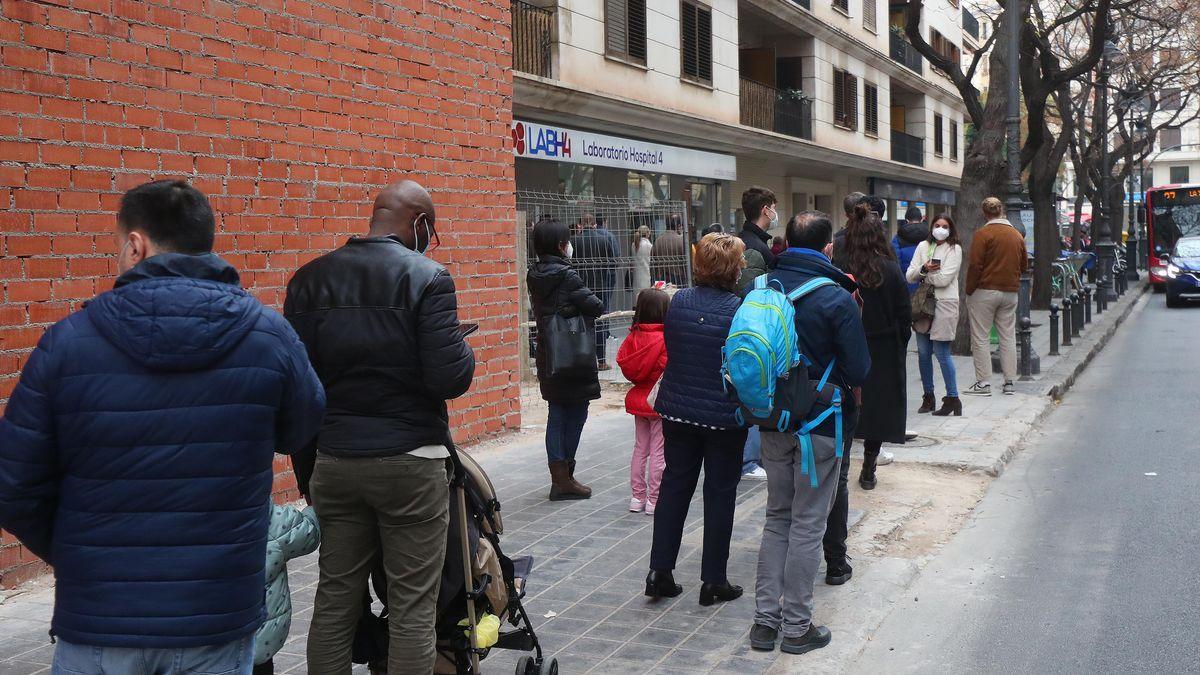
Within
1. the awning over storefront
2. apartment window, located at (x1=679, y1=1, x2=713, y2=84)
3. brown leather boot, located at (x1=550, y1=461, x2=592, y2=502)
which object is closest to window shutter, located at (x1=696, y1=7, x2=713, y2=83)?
apartment window, located at (x1=679, y1=1, x2=713, y2=84)

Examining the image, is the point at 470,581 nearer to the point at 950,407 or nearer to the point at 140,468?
the point at 140,468

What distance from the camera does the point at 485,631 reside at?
3.98m

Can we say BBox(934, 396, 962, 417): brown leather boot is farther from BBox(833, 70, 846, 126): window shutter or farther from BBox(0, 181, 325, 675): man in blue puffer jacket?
BBox(833, 70, 846, 126): window shutter

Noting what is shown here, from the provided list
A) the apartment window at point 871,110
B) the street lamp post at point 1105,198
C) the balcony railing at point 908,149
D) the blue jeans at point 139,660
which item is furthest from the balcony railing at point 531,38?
the balcony railing at point 908,149

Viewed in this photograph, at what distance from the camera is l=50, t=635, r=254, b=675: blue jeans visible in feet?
8.38

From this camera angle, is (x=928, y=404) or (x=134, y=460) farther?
(x=928, y=404)

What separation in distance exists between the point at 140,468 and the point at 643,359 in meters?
4.43

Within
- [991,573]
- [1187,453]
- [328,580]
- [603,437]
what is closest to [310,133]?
[603,437]

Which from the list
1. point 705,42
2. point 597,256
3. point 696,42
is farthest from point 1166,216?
point 597,256

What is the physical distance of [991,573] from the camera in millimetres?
6266

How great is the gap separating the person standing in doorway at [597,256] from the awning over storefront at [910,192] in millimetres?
26234

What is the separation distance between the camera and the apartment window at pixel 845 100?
30219 millimetres

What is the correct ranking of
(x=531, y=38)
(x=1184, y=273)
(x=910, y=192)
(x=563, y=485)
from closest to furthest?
A: (x=563, y=485)
(x=531, y=38)
(x=1184, y=273)
(x=910, y=192)

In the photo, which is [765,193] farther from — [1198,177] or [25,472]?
[1198,177]
